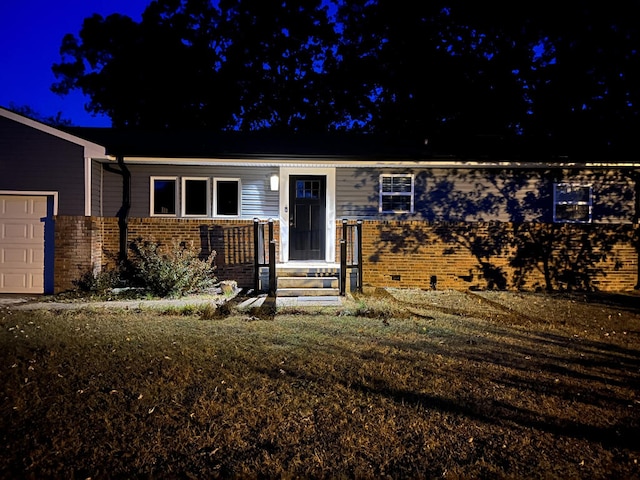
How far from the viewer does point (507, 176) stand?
1092 cm

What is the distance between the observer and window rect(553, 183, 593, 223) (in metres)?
11.0

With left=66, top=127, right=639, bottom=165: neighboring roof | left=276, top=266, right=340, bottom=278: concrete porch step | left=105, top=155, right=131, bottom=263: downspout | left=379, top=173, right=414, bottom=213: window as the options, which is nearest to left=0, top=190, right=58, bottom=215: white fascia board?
left=105, top=155, right=131, bottom=263: downspout

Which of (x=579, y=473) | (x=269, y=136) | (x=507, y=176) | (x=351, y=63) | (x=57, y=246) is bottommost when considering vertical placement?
(x=579, y=473)

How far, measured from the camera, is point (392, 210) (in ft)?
35.9

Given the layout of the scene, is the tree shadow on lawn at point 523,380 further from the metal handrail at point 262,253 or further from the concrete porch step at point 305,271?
the concrete porch step at point 305,271

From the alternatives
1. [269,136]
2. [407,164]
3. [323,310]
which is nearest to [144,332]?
[323,310]

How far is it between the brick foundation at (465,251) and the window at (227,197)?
0.97 ft

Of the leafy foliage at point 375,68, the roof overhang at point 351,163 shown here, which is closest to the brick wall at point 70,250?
the roof overhang at point 351,163

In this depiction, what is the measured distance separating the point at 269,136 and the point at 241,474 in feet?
38.9

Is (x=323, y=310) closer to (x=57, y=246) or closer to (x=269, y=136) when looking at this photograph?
(x=57, y=246)

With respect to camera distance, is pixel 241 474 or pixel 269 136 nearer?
pixel 241 474

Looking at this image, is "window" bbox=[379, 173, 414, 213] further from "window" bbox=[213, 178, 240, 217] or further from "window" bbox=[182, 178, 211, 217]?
"window" bbox=[182, 178, 211, 217]

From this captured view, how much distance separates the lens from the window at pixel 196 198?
1072 centimetres

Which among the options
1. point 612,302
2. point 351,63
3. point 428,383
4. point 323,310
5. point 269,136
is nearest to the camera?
point 428,383
